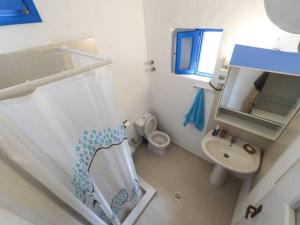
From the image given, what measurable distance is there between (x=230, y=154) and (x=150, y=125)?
1.07m

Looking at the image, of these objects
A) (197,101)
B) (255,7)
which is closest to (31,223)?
(197,101)

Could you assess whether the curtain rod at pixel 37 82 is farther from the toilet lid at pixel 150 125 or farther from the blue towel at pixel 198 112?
the toilet lid at pixel 150 125

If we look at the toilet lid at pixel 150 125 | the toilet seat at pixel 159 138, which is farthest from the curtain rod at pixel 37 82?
the toilet seat at pixel 159 138

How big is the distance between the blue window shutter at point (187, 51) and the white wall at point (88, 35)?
43 cm

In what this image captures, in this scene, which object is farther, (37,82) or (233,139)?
(233,139)

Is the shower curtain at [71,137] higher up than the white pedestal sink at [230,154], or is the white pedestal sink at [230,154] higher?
the shower curtain at [71,137]

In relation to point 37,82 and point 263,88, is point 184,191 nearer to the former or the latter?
point 263,88

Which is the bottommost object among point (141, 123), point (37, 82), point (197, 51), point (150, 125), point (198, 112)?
point (150, 125)

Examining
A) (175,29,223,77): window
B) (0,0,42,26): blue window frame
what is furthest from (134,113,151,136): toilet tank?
(0,0,42,26): blue window frame

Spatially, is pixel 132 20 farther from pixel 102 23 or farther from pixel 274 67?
pixel 274 67

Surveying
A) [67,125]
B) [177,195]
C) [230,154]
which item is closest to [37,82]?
[67,125]

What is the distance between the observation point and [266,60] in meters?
0.96

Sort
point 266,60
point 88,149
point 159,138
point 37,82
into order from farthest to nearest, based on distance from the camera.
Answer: point 159,138 → point 266,60 → point 88,149 → point 37,82

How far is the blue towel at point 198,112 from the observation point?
1.56 metres
